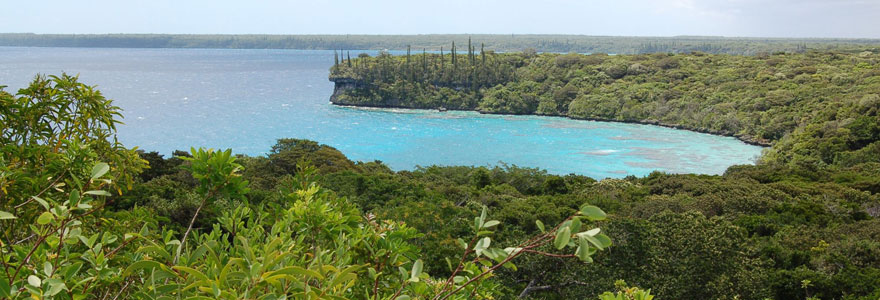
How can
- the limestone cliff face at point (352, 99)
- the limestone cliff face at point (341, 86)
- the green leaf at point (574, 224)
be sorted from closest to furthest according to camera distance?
the green leaf at point (574, 224) < the limestone cliff face at point (352, 99) < the limestone cliff face at point (341, 86)

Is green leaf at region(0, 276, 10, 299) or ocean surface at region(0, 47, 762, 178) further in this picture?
ocean surface at region(0, 47, 762, 178)

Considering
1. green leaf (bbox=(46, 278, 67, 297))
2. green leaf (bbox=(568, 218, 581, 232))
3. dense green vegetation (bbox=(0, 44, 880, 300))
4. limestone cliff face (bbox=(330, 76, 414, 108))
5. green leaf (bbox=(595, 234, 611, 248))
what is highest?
green leaf (bbox=(568, 218, 581, 232))

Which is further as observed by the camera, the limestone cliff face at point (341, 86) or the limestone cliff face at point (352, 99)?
the limestone cliff face at point (341, 86)

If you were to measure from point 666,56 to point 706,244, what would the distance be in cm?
7062

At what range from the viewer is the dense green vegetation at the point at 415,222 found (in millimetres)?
1815

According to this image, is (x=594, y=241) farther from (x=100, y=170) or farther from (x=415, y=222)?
(x=415, y=222)

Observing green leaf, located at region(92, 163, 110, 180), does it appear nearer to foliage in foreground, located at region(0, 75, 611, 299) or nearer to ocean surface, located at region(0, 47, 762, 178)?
foliage in foreground, located at region(0, 75, 611, 299)

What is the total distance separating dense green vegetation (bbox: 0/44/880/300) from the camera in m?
1.82

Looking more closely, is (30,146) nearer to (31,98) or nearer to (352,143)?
(31,98)

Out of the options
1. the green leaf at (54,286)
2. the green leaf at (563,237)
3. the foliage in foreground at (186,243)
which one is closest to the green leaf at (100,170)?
the foliage in foreground at (186,243)

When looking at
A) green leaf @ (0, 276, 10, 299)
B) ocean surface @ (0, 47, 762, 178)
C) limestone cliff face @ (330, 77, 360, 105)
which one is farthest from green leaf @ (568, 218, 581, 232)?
limestone cliff face @ (330, 77, 360, 105)

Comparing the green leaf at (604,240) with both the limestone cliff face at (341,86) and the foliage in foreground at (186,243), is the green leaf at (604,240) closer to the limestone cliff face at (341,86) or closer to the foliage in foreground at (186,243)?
the foliage in foreground at (186,243)

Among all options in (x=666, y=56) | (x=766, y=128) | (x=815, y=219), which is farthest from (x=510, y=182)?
(x=666, y=56)

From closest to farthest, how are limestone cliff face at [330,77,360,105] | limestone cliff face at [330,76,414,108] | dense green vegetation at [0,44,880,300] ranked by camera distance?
dense green vegetation at [0,44,880,300], limestone cliff face at [330,76,414,108], limestone cliff face at [330,77,360,105]
